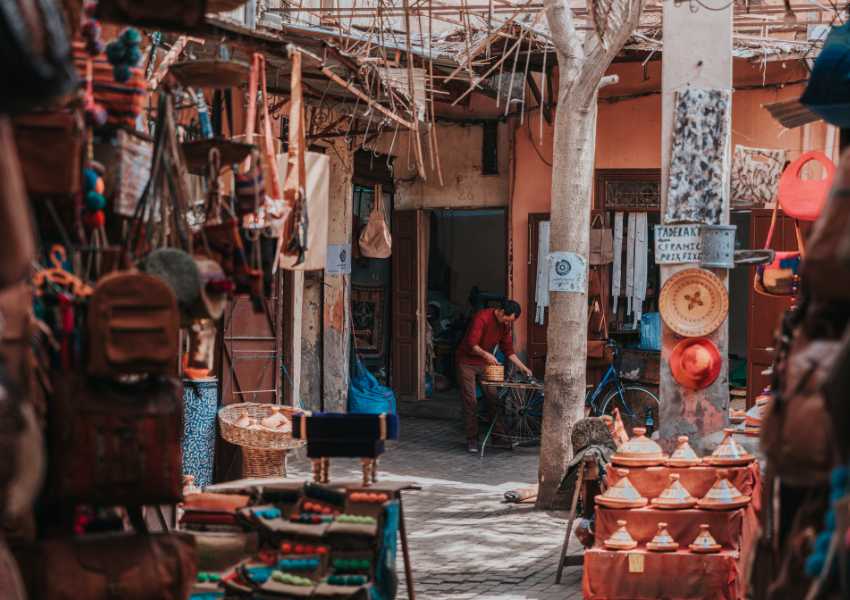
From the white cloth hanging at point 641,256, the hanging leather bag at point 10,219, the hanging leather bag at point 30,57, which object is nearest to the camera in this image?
the hanging leather bag at point 30,57

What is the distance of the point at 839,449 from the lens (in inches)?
107

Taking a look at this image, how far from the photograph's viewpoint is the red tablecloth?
7516mm

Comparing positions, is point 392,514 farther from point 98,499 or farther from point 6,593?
point 6,593

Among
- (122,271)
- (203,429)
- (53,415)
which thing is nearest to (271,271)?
(122,271)

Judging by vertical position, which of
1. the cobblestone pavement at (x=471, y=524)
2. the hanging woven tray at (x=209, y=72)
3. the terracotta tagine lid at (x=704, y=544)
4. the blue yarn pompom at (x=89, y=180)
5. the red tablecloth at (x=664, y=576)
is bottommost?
the cobblestone pavement at (x=471, y=524)

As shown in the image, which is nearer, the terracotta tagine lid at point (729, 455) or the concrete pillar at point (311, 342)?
the terracotta tagine lid at point (729, 455)

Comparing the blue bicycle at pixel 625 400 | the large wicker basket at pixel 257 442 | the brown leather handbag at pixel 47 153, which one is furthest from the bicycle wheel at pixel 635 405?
the brown leather handbag at pixel 47 153

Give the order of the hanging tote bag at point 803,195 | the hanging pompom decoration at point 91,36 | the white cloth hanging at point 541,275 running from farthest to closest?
the white cloth hanging at point 541,275, the hanging tote bag at point 803,195, the hanging pompom decoration at point 91,36

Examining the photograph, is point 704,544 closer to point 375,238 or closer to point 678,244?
point 678,244

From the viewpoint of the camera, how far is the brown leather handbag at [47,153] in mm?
4016

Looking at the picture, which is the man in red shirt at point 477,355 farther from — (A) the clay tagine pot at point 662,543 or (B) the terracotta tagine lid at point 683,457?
(A) the clay tagine pot at point 662,543

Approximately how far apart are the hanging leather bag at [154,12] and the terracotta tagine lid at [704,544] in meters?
4.59

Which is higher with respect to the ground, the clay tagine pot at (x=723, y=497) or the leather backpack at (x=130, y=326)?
the leather backpack at (x=130, y=326)

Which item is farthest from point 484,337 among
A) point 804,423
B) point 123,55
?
point 804,423
